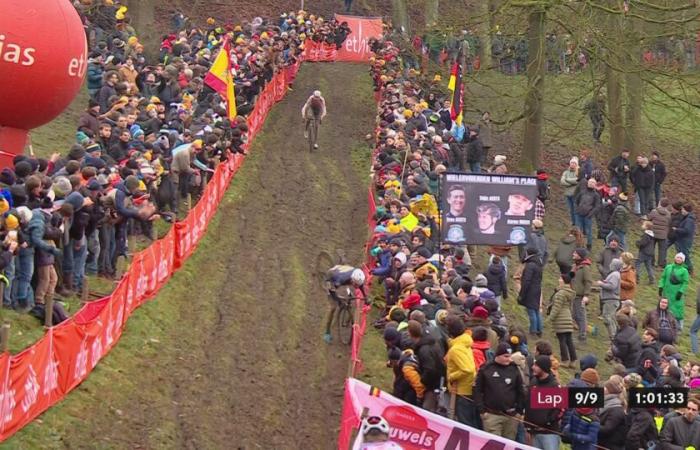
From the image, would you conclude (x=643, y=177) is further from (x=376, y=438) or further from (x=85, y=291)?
(x=376, y=438)

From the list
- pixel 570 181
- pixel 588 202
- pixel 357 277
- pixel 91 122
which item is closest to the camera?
pixel 357 277

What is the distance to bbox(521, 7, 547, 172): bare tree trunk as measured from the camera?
31.0 meters

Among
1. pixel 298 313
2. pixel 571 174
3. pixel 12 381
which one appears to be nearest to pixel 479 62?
pixel 571 174

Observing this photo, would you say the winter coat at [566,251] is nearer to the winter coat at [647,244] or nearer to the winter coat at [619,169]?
the winter coat at [647,244]

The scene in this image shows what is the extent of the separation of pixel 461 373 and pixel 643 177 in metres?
18.8

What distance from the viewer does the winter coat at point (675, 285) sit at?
23.4 meters

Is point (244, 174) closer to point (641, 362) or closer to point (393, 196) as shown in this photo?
point (393, 196)

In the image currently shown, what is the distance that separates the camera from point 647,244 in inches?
1085

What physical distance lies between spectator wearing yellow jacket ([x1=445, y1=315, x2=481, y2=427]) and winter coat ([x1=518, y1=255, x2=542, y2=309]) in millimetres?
6358

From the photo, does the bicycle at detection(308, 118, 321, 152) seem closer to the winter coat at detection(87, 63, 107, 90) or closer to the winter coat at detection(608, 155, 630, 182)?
the winter coat at detection(87, 63, 107, 90)

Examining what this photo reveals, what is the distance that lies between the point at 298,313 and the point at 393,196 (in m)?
3.69

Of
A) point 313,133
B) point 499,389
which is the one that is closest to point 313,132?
point 313,133

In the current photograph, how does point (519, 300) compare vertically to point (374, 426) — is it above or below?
below

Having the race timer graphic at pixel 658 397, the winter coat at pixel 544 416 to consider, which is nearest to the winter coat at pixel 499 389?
the winter coat at pixel 544 416
